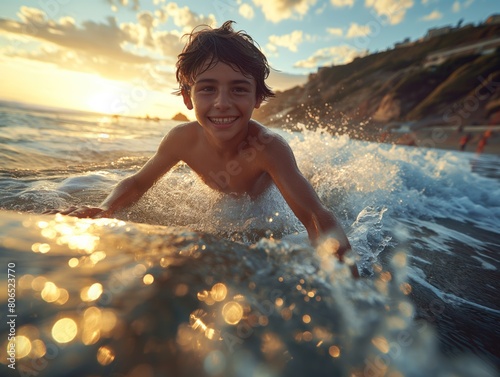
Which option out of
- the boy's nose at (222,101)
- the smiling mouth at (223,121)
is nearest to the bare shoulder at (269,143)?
the smiling mouth at (223,121)

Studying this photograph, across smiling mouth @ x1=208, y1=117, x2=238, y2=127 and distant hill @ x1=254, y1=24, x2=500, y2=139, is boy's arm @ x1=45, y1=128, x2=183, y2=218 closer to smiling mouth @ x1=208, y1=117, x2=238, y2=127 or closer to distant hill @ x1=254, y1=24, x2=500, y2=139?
smiling mouth @ x1=208, y1=117, x2=238, y2=127

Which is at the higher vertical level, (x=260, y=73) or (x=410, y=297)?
(x=260, y=73)

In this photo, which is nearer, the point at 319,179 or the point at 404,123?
the point at 319,179

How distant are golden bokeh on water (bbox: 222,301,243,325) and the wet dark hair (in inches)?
83.4

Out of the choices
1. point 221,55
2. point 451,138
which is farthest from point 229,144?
point 451,138

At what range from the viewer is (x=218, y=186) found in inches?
122

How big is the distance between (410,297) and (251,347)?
115 centimetres

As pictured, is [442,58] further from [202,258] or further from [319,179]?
[202,258]

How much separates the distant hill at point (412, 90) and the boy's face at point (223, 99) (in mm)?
22381

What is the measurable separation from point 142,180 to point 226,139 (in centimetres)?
107

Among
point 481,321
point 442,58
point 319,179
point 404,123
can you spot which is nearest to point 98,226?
point 481,321

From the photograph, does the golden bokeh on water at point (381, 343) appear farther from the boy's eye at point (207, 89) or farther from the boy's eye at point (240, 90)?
the boy's eye at point (207, 89)

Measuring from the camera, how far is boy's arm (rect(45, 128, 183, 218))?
2539mm

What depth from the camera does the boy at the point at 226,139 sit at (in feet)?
7.52
